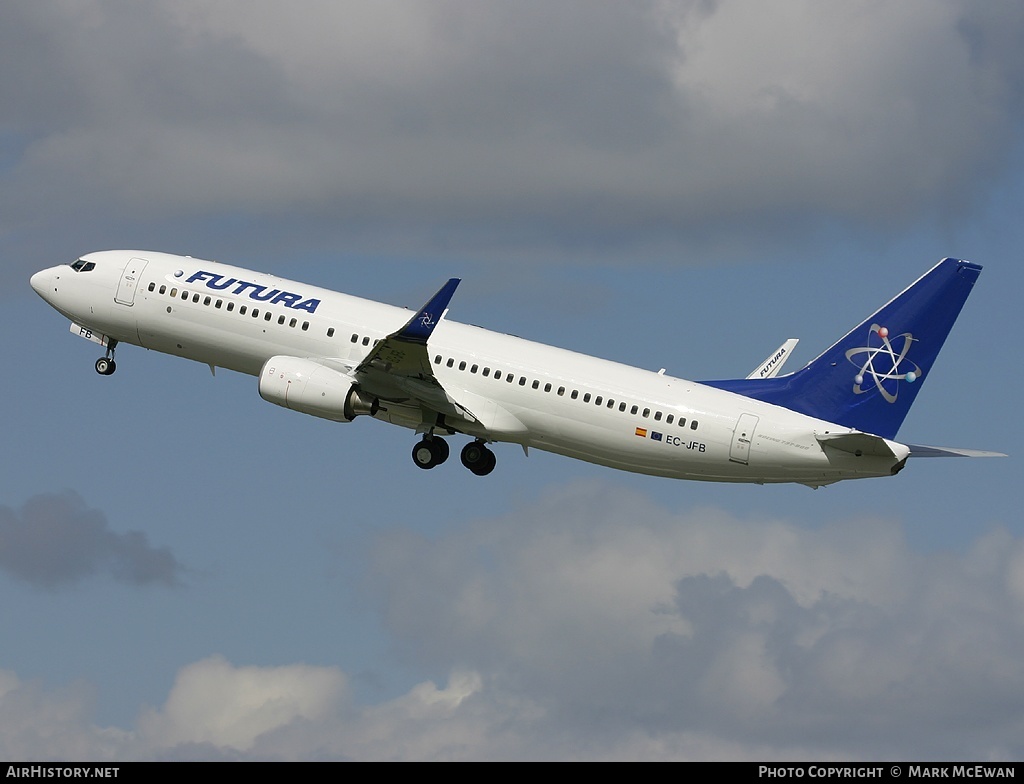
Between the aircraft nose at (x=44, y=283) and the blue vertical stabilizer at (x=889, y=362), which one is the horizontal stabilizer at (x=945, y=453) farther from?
the aircraft nose at (x=44, y=283)

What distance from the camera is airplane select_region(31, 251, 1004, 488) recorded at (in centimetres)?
6141

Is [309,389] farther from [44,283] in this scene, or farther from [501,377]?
[44,283]

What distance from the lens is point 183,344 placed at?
6781 cm

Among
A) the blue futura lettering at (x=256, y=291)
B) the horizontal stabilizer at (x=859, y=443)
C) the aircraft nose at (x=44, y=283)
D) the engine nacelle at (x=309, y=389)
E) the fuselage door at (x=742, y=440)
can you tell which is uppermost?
the aircraft nose at (x=44, y=283)

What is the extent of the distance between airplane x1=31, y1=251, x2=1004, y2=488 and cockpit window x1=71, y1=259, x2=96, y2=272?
4921 millimetres

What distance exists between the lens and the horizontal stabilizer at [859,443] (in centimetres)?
5906

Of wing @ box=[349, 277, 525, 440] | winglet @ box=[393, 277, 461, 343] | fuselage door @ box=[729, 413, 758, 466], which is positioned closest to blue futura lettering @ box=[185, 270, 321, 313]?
wing @ box=[349, 277, 525, 440]

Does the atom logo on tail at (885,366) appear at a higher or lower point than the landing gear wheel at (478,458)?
higher

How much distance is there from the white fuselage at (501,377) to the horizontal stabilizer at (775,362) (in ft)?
28.2

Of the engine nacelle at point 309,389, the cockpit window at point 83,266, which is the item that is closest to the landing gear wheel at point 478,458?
the engine nacelle at point 309,389

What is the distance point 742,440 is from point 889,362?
652 cm

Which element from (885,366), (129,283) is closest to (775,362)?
(885,366)

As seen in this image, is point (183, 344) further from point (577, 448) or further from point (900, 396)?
point (900, 396)
